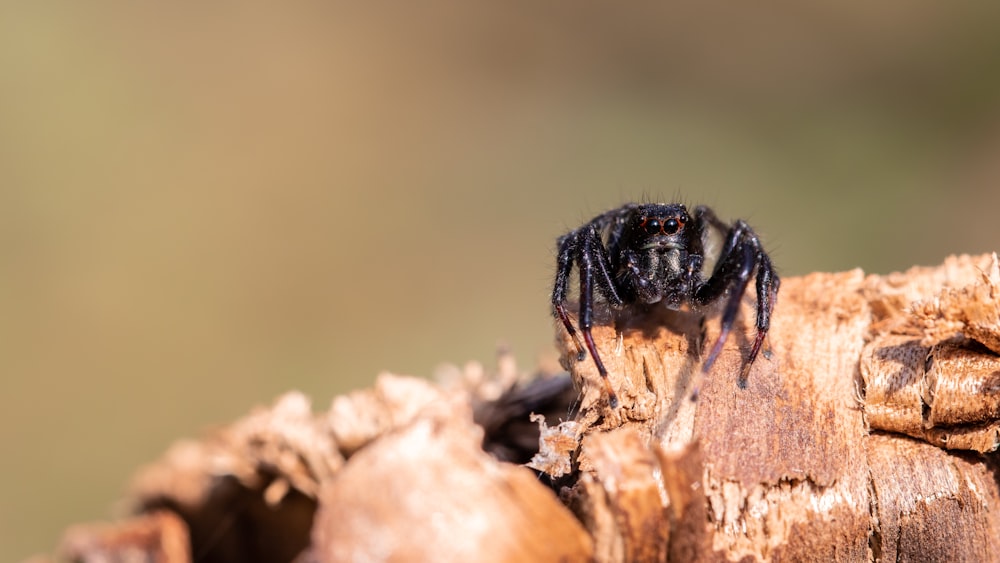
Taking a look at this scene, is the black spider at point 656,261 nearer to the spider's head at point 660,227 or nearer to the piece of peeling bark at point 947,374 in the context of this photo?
the spider's head at point 660,227

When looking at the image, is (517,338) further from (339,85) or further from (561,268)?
(561,268)

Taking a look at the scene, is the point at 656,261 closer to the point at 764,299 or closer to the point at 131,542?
the point at 764,299

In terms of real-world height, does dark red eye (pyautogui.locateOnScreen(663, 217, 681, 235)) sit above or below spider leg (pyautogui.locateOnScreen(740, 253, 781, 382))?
above

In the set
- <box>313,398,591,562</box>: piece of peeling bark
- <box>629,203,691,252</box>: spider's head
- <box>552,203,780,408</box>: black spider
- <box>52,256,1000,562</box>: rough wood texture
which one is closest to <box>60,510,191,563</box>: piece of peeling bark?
<box>52,256,1000,562</box>: rough wood texture

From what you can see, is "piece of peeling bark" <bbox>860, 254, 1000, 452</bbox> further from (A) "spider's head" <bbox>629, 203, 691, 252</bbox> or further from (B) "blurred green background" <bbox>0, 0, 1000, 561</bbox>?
(B) "blurred green background" <bbox>0, 0, 1000, 561</bbox>

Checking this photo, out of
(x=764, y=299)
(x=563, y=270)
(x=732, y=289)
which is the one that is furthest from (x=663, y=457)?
(x=563, y=270)

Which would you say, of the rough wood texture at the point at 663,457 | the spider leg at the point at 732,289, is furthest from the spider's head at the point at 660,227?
the rough wood texture at the point at 663,457
